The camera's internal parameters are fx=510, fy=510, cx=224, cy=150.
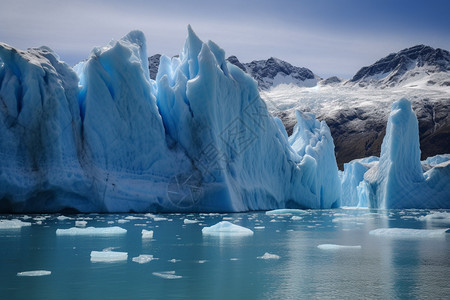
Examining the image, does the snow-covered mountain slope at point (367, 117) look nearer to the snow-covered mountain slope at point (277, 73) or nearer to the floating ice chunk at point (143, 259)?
the snow-covered mountain slope at point (277, 73)

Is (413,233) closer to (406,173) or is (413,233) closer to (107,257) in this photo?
(107,257)

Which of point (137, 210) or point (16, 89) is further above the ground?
point (16, 89)

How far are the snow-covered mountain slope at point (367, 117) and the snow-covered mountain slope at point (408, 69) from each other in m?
15.5

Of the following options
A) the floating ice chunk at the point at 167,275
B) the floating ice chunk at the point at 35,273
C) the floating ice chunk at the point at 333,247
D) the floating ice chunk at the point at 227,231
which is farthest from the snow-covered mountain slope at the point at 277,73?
the floating ice chunk at the point at 35,273

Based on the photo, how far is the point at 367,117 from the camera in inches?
2761

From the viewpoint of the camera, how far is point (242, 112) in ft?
61.1

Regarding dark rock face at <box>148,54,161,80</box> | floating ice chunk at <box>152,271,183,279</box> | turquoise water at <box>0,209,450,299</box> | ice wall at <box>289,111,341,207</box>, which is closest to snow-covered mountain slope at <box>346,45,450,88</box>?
dark rock face at <box>148,54,161,80</box>

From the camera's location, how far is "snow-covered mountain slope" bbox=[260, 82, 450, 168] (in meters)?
66.7

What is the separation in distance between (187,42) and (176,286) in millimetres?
14768

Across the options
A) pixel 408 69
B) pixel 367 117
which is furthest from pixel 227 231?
pixel 408 69

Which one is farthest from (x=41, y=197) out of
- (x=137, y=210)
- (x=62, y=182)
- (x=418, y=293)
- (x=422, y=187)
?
(x=422, y=187)

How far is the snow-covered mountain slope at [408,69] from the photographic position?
94.3 meters

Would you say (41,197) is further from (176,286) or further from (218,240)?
(176,286)

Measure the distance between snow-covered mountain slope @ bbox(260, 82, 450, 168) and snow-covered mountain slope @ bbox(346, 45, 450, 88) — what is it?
15.5 m
